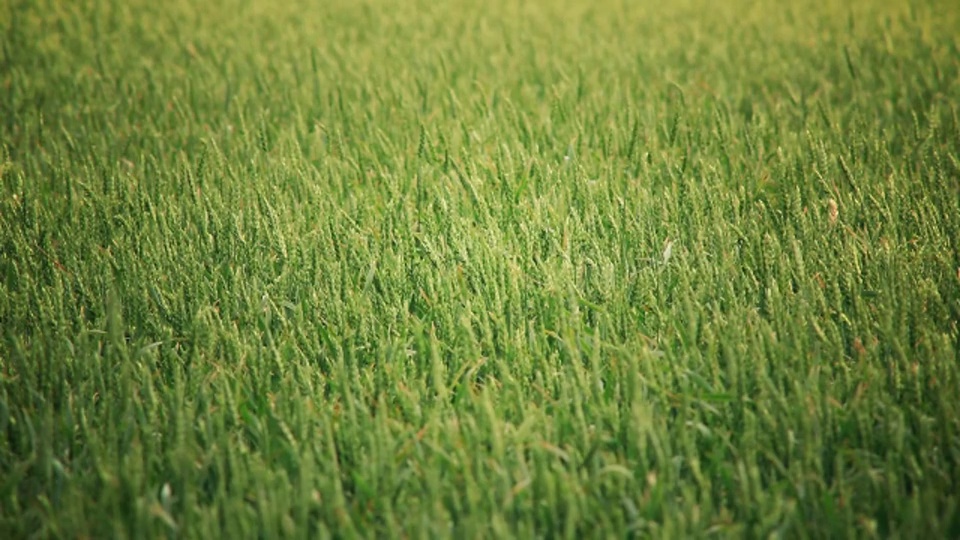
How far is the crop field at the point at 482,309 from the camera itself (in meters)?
1.35

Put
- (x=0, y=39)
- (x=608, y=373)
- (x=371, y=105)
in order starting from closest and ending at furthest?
(x=608, y=373) → (x=371, y=105) → (x=0, y=39)

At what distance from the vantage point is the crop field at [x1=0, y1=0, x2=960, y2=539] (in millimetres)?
1347

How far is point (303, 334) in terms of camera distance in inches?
68.2

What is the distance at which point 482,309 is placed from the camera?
1748mm

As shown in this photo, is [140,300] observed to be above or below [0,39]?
below

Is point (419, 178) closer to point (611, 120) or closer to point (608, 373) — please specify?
point (611, 120)

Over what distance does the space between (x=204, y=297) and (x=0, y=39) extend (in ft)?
9.33

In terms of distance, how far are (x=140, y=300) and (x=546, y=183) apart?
3.38 feet

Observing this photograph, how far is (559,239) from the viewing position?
213 centimetres

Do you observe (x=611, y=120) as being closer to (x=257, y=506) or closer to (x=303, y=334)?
(x=303, y=334)

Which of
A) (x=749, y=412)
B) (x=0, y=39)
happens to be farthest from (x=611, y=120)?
(x=0, y=39)

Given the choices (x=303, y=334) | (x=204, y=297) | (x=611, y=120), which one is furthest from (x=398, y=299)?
(x=611, y=120)

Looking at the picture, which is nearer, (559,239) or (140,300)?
(140,300)

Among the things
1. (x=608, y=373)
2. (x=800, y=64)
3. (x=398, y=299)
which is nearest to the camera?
(x=608, y=373)
